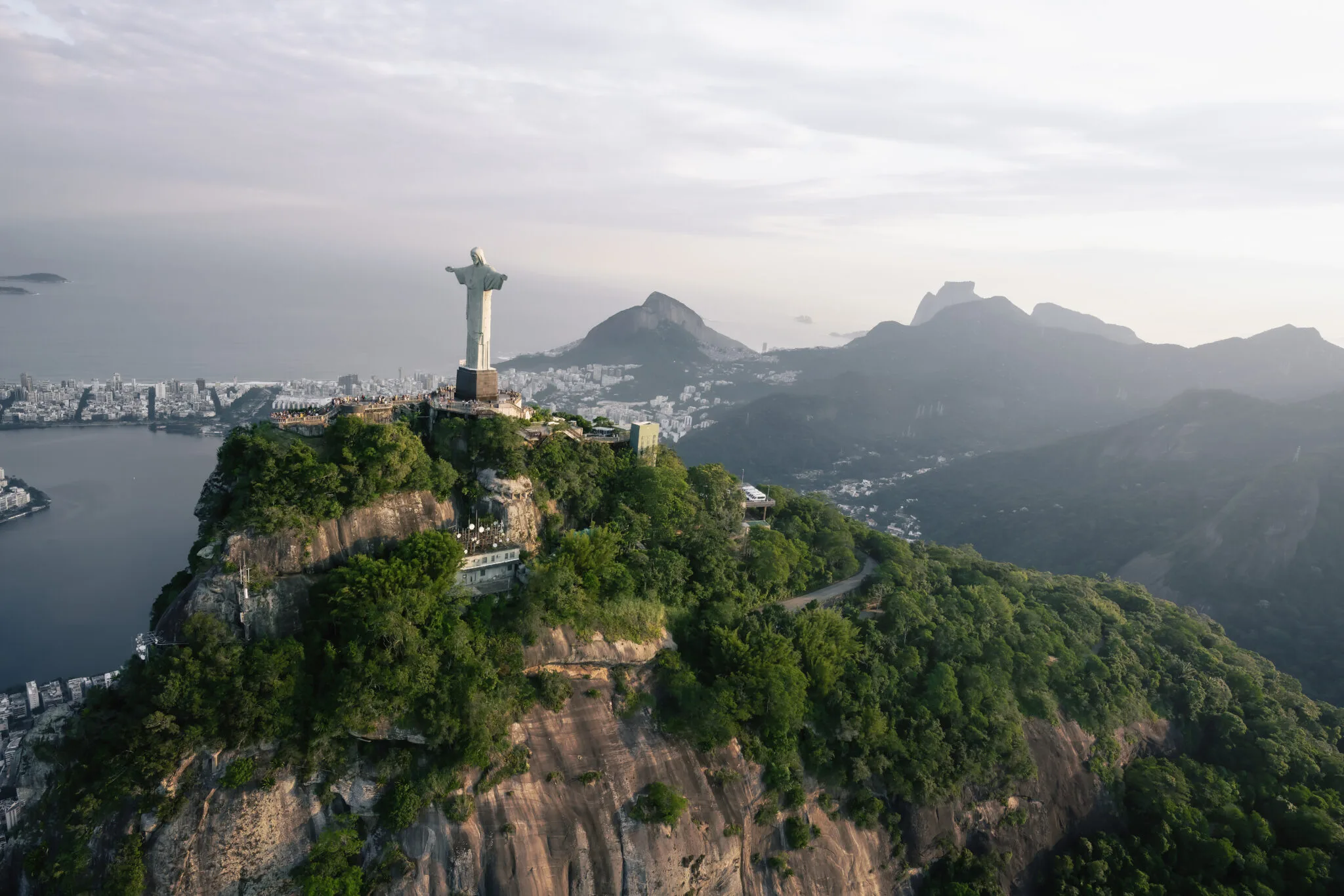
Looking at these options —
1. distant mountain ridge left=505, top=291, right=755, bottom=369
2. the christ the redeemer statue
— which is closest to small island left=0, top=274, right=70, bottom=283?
distant mountain ridge left=505, top=291, right=755, bottom=369

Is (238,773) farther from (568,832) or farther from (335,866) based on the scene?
(568,832)

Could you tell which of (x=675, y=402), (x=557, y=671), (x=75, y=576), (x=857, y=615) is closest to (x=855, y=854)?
(x=857, y=615)

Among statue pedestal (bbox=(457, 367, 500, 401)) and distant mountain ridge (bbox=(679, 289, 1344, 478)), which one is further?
distant mountain ridge (bbox=(679, 289, 1344, 478))

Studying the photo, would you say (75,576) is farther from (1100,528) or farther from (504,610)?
(1100,528)

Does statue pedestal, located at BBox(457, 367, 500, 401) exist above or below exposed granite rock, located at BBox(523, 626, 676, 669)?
above

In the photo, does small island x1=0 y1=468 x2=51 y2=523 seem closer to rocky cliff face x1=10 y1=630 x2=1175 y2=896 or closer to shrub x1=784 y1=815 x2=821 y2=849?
rocky cliff face x1=10 y1=630 x2=1175 y2=896

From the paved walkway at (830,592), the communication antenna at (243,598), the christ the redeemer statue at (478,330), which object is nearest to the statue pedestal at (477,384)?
the christ the redeemer statue at (478,330)

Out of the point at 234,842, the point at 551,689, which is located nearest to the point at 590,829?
the point at 551,689

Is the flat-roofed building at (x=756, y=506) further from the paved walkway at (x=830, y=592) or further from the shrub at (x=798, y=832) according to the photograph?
the shrub at (x=798, y=832)
